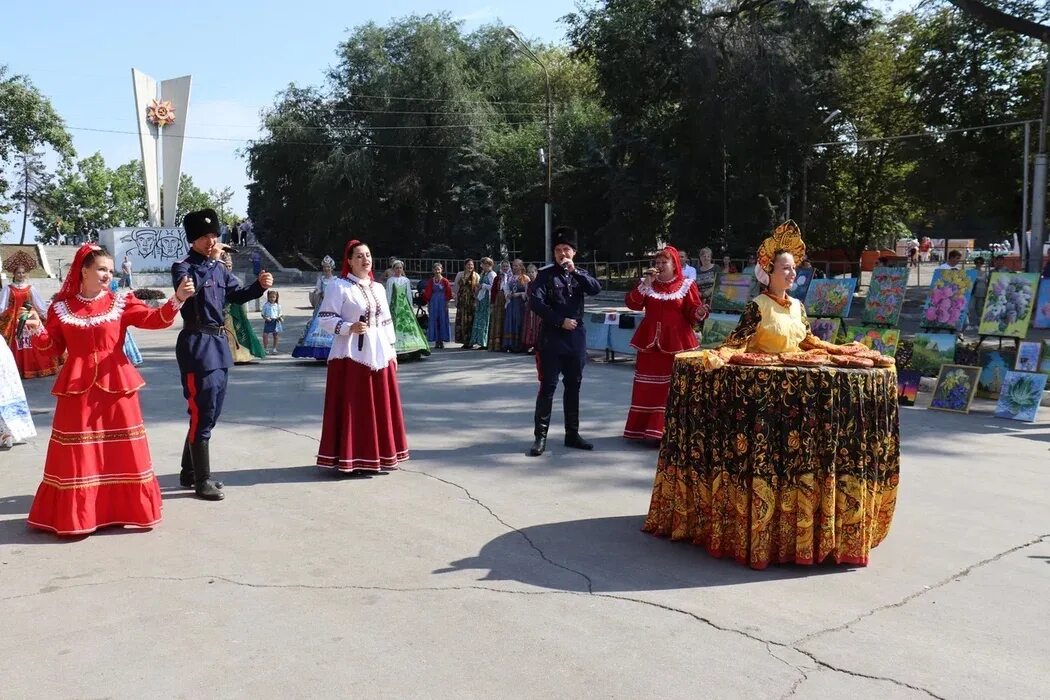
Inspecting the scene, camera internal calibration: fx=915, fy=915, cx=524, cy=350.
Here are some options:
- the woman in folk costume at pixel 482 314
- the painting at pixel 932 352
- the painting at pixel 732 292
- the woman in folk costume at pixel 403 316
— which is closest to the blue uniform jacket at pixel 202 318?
the woman in folk costume at pixel 403 316

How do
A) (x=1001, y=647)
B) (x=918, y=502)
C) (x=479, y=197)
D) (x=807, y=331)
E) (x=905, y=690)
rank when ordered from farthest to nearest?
(x=479, y=197), (x=918, y=502), (x=807, y=331), (x=1001, y=647), (x=905, y=690)

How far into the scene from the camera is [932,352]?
11750 mm

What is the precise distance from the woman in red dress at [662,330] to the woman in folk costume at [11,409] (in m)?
5.89

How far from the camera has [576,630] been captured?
14.4ft

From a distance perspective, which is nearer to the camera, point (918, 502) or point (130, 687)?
point (130, 687)

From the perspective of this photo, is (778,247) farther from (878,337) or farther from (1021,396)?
(878,337)

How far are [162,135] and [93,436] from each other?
1465 inches

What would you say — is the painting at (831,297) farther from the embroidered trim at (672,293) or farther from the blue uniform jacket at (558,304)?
the blue uniform jacket at (558,304)

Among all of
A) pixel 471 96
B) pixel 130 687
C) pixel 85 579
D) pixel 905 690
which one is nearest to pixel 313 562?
pixel 85 579

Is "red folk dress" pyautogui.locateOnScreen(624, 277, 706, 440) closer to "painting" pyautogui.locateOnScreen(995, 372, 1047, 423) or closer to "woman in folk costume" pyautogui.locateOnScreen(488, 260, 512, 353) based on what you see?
"painting" pyautogui.locateOnScreen(995, 372, 1047, 423)

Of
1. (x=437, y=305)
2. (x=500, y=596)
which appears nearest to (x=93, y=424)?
(x=500, y=596)

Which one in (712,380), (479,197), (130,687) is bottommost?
(130,687)

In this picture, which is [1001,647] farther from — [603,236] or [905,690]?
[603,236]

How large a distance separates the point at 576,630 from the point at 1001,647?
76.7 inches
